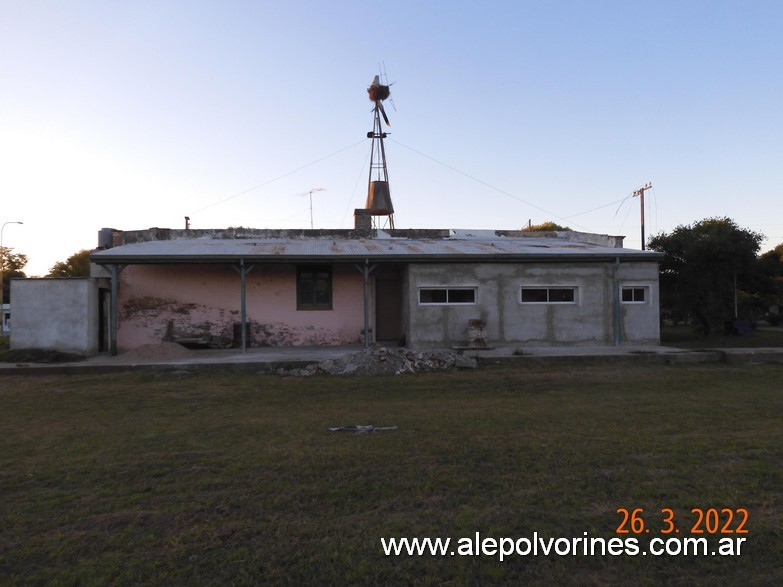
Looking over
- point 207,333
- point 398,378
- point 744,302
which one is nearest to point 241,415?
point 398,378

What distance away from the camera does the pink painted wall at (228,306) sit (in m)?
16.8

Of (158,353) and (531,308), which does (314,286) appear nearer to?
(158,353)

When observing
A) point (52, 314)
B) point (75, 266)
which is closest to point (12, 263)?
point (75, 266)

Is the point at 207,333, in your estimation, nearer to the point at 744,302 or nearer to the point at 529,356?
the point at 529,356

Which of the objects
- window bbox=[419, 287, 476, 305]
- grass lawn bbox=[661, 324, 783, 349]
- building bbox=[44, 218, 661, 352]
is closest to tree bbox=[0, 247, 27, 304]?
building bbox=[44, 218, 661, 352]

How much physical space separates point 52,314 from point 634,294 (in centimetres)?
1630

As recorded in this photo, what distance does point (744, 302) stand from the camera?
34.0 meters

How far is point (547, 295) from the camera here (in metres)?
15.9

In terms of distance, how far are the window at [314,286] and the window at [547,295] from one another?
6.16 m

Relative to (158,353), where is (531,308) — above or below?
above

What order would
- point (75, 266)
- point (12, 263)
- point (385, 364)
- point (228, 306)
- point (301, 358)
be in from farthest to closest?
Result: point (12, 263)
point (75, 266)
point (228, 306)
point (301, 358)
point (385, 364)

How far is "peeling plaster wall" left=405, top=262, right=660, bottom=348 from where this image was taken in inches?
608

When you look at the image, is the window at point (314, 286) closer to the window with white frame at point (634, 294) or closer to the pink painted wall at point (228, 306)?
the pink painted wall at point (228, 306)

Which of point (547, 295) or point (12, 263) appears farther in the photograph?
point (12, 263)
